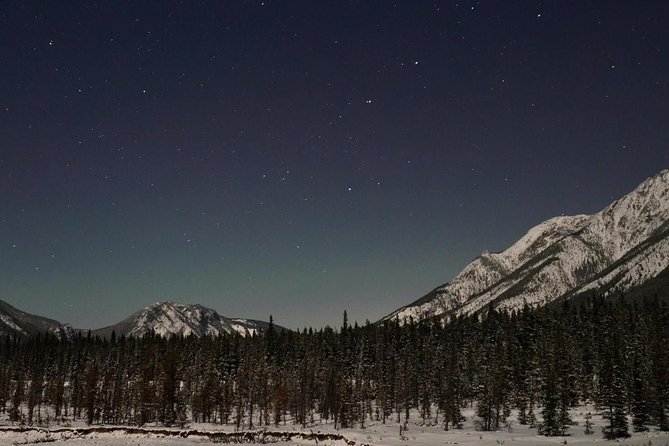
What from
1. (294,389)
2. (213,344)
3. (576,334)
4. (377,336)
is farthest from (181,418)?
(576,334)

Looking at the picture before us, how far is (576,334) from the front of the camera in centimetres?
12825

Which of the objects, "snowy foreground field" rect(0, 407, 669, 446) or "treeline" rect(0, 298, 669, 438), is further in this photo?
"treeline" rect(0, 298, 669, 438)

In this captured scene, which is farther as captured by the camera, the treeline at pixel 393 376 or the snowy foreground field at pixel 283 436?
the treeline at pixel 393 376

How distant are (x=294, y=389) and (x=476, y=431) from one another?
46.9m

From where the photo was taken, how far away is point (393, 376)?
11869 centimetres

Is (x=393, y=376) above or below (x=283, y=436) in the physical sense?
above

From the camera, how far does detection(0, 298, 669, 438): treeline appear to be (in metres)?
82.4

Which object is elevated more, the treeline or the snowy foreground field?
the treeline

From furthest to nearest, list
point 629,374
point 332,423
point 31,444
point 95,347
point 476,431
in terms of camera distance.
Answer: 1. point 95,347
2. point 332,423
3. point 629,374
4. point 476,431
5. point 31,444

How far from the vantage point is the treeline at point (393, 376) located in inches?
3243

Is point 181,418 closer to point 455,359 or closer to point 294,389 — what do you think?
point 294,389

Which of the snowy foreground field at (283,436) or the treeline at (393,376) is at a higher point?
the treeline at (393,376)

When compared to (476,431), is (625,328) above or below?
above

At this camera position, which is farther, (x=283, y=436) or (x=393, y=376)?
(x=393, y=376)
